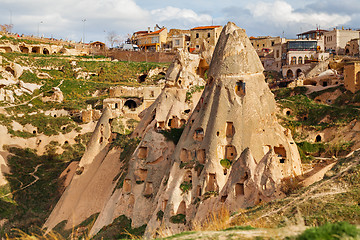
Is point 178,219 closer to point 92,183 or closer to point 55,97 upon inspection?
point 92,183

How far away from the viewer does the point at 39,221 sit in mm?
38125

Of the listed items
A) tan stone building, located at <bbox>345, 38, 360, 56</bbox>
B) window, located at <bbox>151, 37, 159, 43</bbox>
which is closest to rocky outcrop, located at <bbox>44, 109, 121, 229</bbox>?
tan stone building, located at <bbox>345, 38, 360, 56</bbox>

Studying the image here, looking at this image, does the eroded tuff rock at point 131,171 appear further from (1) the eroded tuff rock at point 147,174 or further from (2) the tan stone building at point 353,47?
(2) the tan stone building at point 353,47

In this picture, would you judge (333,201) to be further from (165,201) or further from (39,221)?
(39,221)

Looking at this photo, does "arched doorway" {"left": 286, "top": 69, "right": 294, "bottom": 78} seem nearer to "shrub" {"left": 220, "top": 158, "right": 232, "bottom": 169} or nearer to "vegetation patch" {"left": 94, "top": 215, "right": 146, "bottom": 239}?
"shrub" {"left": 220, "top": 158, "right": 232, "bottom": 169}

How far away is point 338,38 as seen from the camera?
79250mm

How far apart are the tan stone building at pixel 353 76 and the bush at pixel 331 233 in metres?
32.8

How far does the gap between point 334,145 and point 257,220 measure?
53.5 ft

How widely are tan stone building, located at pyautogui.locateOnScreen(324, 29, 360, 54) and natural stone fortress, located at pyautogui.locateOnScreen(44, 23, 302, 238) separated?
54630mm

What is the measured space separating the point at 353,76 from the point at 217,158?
22755 millimetres

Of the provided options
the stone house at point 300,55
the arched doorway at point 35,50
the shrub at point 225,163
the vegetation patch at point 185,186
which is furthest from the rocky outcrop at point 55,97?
the shrub at point 225,163

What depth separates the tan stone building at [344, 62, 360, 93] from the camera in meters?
42.1

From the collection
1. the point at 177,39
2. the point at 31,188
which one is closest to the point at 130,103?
the point at 31,188

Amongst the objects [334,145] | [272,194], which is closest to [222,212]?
[272,194]
